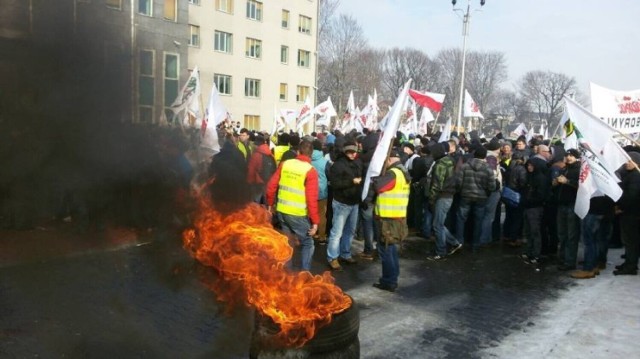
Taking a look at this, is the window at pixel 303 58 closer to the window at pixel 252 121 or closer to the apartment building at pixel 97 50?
the window at pixel 252 121

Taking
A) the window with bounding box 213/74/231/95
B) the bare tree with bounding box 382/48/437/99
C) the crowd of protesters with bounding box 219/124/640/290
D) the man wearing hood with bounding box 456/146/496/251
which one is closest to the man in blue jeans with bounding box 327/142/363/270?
the crowd of protesters with bounding box 219/124/640/290

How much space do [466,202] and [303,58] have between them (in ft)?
125

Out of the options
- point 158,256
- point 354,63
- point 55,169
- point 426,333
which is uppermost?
point 354,63

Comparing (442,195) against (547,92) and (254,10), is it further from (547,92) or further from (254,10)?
(547,92)

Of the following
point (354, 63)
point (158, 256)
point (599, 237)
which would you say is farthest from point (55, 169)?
point (354, 63)

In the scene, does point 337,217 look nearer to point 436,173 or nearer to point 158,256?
point 436,173

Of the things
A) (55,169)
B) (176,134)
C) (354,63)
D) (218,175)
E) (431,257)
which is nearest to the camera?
(55,169)

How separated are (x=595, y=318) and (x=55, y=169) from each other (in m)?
5.60

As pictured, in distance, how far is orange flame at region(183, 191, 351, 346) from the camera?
3.91 metres

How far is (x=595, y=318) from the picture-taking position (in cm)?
578

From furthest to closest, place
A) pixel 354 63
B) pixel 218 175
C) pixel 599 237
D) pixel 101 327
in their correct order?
1. pixel 354 63
2. pixel 599 237
3. pixel 218 175
4. pixel 101 327

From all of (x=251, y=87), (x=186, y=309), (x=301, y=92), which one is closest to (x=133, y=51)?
(x=186, y=309)

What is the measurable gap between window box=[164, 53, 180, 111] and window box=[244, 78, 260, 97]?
34162 millimetres

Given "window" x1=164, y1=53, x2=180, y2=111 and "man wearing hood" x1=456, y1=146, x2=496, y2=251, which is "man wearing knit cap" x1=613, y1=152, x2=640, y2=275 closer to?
"man wearing hood" x1=456, y1=146, x2=496, y2=251
